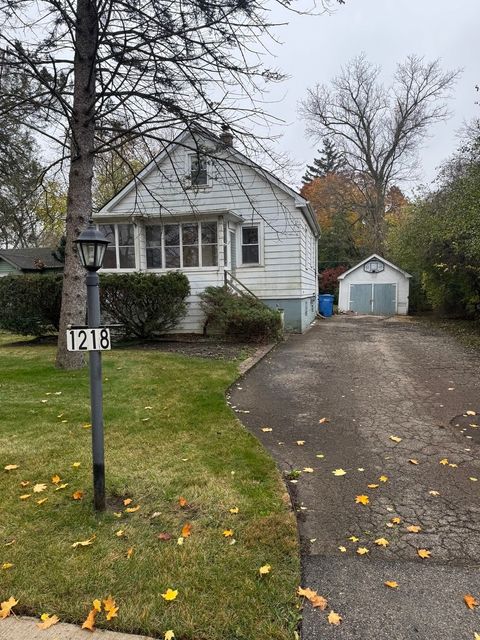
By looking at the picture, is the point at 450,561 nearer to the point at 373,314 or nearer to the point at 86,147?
the point at 86,147

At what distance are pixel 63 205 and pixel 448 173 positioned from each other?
24.1m

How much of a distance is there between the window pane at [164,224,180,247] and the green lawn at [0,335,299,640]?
8549 millimetres

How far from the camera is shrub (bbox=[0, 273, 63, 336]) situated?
1155 cm

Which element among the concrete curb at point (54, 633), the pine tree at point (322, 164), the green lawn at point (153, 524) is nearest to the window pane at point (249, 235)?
the green lawn at point (153, 524)

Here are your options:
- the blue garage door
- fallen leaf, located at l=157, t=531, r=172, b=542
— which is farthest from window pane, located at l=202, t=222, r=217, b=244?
the blue garage door

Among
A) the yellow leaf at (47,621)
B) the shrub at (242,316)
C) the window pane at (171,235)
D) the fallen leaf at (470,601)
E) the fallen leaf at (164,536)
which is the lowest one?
the yellow leaf at (47,621)

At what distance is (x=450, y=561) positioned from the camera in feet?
8.14

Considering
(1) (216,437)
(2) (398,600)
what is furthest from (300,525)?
(1) (216,437)

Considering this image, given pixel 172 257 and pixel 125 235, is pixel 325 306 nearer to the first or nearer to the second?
pixel 172 257

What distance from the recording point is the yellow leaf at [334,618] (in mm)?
2027

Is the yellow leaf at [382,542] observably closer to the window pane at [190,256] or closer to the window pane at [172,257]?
the window pane at [190,256]

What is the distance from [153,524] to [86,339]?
1389 millimetres

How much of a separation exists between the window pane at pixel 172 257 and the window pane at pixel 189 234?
407 millimetres

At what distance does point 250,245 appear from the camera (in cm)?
1417
